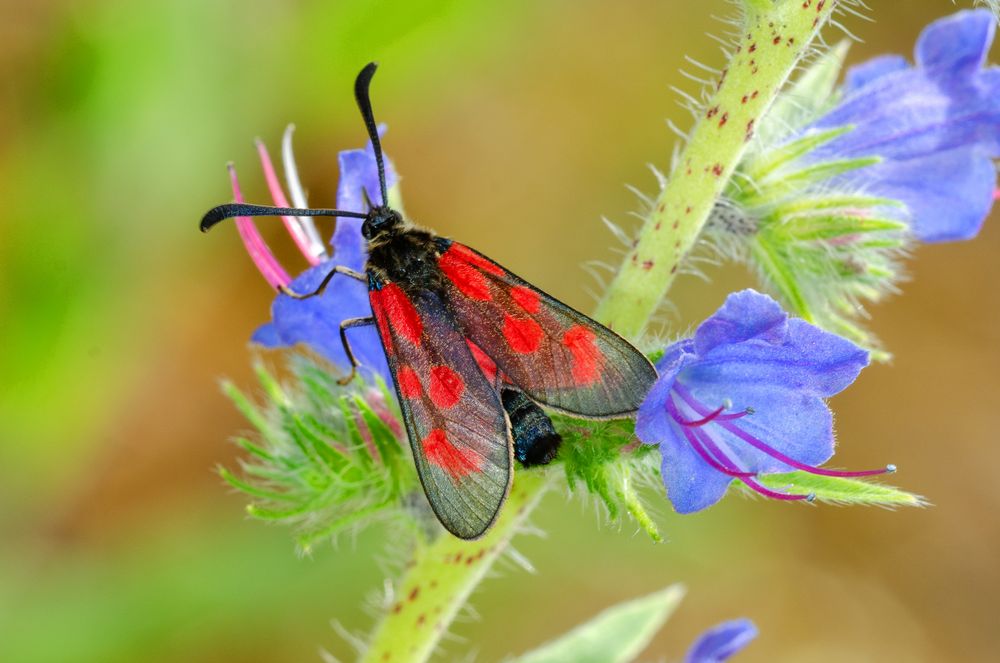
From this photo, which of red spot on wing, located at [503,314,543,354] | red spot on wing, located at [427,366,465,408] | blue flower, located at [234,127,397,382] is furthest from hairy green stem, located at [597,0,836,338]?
blue flower, located at [234,127,397,382]

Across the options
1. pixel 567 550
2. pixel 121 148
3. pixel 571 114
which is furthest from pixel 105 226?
pixel 571 114

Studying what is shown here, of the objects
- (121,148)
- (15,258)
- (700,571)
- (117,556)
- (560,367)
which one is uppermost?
(121,148)

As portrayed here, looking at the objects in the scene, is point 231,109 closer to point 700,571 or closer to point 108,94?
point 108,94

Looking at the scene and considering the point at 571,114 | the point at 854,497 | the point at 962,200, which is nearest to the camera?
the point at 854,497

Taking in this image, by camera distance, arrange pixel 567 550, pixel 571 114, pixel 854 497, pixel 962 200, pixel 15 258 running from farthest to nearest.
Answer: pixel 571 114 < pixel 567 550 < pixel 15 258 < pixel 962 200 < pixel 854 497

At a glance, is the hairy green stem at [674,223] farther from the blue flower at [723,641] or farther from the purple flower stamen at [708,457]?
the blue flower at [723,641]
